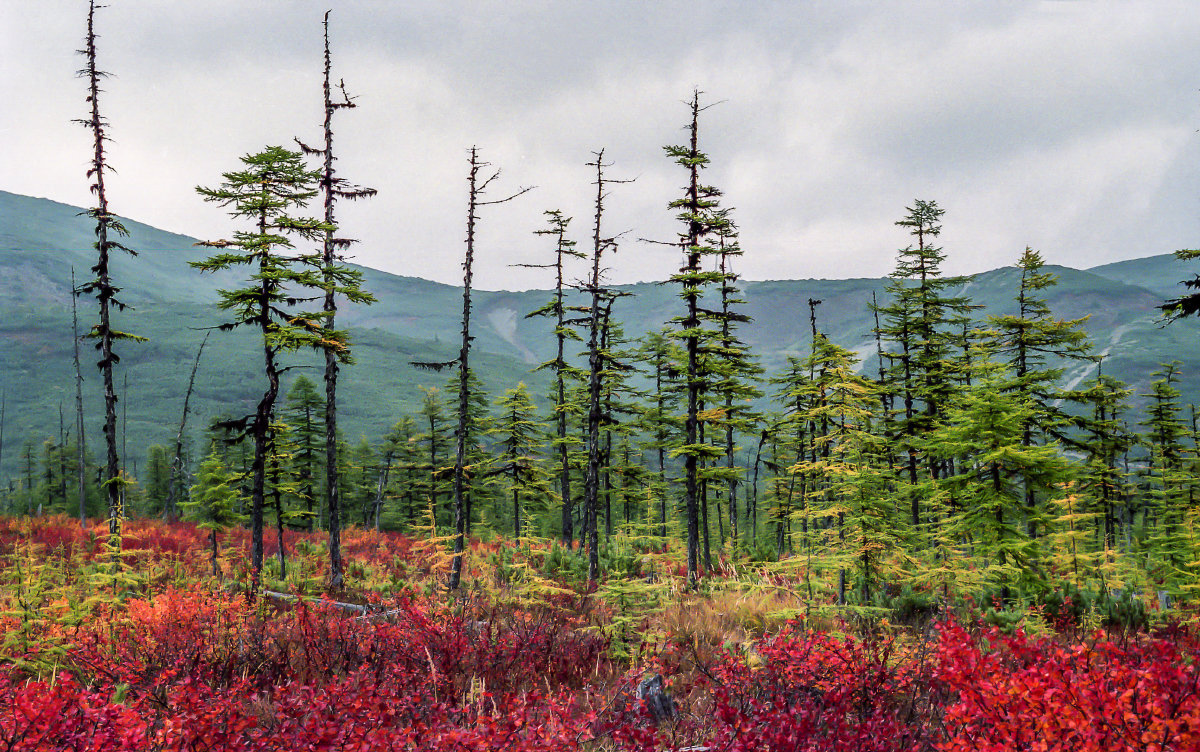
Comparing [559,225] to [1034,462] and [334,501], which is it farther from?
[1034,462]

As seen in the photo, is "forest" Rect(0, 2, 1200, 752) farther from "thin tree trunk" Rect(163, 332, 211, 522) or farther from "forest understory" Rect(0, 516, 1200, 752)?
"thin tree trunk" Rect(163, 332, 211, 522)

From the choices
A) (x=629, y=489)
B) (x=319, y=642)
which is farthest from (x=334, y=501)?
(x=629, y=489)

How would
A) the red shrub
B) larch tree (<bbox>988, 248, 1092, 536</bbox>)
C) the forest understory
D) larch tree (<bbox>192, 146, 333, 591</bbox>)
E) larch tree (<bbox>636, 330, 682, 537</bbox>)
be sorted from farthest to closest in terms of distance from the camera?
larch tree (<bbox>636, 330, 682, 537</bbox>)
larch tree (<bbox>988, 248, 1092, 536</bbox>)
larch tree (<bbox>192, 146, 333, 591</bbox>)
the forest understory
the red shrub

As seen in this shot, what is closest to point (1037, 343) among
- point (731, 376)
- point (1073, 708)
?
point (731, 376)

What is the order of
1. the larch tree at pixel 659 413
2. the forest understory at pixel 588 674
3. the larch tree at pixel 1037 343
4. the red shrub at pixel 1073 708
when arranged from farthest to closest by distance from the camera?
the larch tree at pixel 659 413
the larch tree at pixel 1037 343
the forest understory at pixel 588 674
the red shrub at pixel 1073 708

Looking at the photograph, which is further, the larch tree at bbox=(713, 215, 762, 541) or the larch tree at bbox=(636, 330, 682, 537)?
the larch tree at bbox=(636, 330, 682, 537)

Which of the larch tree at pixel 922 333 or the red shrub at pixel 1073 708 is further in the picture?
the larch tree at pixel 922 333

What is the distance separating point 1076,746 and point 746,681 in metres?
3.40

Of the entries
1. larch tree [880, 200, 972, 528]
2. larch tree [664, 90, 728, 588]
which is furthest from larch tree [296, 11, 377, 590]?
larch tree [880, 200, 972, 528]

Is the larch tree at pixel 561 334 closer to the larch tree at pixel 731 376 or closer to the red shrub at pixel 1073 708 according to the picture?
the larch tree at pixel 731 376

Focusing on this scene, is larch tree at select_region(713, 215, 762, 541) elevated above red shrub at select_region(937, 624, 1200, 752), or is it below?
above

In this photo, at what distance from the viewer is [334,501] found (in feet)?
57.9

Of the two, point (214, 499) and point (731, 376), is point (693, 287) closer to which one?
point (731, 376)

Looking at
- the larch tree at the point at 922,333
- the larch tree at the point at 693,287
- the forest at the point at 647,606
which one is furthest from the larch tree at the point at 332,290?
the larch tree at the point at 922,333
